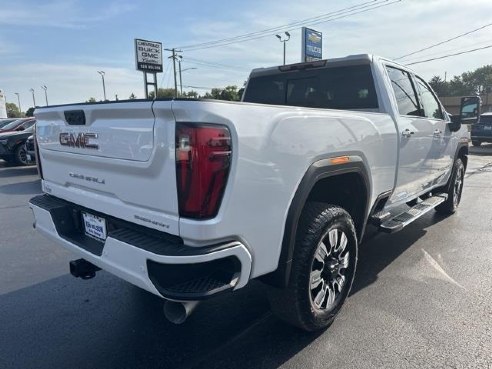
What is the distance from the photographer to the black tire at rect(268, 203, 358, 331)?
2.68 metres

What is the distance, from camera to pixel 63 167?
3057mm

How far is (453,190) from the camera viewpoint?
20.8 ft

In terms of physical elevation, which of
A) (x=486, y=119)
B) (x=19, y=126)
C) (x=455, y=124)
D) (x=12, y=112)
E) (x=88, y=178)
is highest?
(x=455, y=124)

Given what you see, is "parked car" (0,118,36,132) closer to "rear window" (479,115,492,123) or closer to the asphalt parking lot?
the asphalt parking lot

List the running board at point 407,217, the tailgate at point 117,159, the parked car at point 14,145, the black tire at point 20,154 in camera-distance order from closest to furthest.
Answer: the tailgate at point 117,159
the running board at point 407,217
the parked car at point 14,145
the black tire at point 20,154

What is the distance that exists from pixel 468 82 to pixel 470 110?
376 ft

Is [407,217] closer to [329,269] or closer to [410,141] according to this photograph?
[410,141]

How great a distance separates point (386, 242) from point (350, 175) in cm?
221

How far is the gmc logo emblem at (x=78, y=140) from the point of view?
263 centimetres

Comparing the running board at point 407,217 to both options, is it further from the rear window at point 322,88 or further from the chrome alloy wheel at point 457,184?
the chrome alloy wheel at point 457,184

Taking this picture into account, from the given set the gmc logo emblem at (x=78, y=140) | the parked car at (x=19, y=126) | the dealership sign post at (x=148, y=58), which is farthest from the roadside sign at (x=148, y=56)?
the gmc logo emblem at (x=78, y=140)

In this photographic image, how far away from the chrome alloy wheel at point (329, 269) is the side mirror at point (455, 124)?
3370 millimetres

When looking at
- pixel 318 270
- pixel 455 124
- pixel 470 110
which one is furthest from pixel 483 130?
pixel 318 270

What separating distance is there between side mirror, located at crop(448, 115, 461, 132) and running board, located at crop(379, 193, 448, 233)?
1.02 metres
